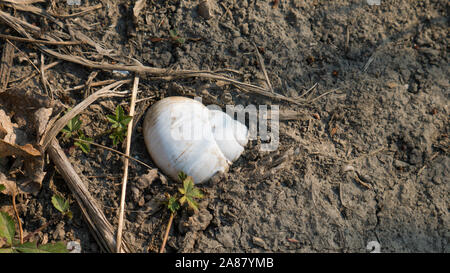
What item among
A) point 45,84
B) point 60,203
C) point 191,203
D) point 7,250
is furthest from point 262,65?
point 7,250

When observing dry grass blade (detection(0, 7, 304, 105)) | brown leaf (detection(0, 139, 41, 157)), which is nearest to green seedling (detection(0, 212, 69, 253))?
brown leaf (detection(0, 139, 41, 157))

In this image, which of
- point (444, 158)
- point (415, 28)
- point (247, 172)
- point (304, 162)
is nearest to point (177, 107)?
point (247, 172)

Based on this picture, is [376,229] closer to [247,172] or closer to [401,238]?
[401,238]

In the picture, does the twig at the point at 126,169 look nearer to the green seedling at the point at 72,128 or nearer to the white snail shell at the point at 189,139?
the white snail shell at the point at 189,139

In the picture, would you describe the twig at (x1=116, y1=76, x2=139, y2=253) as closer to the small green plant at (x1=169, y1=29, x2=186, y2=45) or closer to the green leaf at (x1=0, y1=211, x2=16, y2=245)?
the small green plant at (x1=169, y1=29, x2=186, y2=45)

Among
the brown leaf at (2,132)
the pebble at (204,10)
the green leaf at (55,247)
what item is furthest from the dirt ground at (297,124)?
the brown leaf at (2,132)

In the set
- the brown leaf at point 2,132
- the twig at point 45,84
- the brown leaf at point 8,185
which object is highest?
the twig at point 45,84
